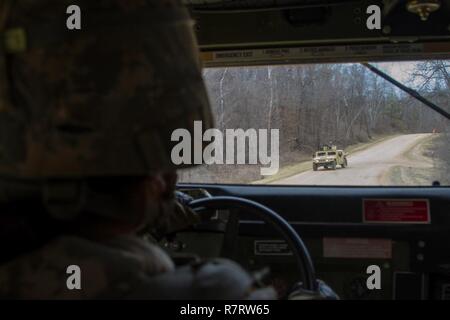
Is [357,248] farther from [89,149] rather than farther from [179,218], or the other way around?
[89,149]

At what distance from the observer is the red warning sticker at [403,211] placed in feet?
7.77

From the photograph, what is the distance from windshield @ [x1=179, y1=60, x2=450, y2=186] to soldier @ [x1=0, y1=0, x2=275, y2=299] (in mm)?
1212

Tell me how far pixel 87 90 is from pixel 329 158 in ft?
4.82

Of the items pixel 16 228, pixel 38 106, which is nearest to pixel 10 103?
pixel 38 106

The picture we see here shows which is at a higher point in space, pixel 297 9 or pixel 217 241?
pixel 297 9

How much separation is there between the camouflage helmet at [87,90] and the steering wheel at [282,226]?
860 mm

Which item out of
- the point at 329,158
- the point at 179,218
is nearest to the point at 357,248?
the point at 329,158

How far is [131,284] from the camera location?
823 mm

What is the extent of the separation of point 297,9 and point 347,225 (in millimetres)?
878

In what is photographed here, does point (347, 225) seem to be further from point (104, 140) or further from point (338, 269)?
point (104, 140)

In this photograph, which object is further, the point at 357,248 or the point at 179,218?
the point at 357,248

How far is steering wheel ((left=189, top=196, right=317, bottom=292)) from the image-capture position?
1627 millimetres

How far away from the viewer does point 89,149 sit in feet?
2.72

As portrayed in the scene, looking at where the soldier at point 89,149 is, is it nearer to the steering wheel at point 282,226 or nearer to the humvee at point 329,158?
the steering wheel at point 282,226
